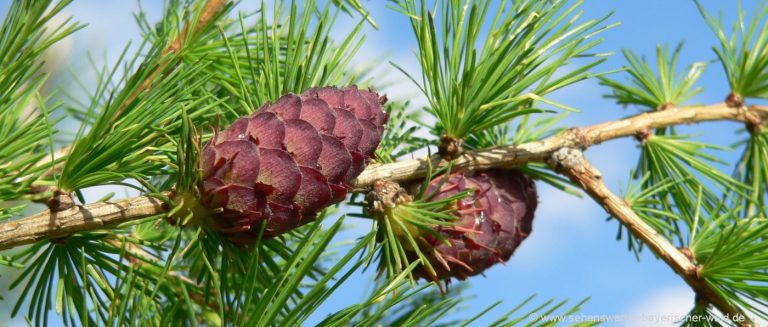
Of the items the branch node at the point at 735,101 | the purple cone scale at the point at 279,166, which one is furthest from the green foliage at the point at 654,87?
the purple cone scale at the point at 279,166

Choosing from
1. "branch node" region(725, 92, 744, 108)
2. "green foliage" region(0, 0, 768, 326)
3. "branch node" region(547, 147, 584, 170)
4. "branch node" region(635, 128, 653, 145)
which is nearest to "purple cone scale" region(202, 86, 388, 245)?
"green foliage" region(0, 0, 768, 326)

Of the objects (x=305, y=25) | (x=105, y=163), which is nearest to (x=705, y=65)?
(x=305, y=25)

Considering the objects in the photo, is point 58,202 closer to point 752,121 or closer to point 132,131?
point 132,131

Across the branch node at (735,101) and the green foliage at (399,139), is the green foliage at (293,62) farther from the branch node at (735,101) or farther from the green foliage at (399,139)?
the branch node at (735,101)

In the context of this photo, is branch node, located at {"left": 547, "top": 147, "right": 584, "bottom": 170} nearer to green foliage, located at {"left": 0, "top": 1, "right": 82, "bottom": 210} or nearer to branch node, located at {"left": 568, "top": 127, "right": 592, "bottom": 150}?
branch node, located at {"left": 568, "top": 127, "right": 592, "bottom": 150}

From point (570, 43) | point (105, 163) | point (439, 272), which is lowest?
point (439, 272)

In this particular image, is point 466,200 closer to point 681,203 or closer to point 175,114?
point 175,114

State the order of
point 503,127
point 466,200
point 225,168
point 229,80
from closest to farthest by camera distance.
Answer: point 225,168, point 466,200, point 229,80, point 503,127

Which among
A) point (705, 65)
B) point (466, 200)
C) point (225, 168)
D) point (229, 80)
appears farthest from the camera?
point (705, 65)
